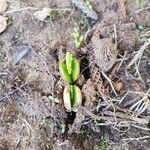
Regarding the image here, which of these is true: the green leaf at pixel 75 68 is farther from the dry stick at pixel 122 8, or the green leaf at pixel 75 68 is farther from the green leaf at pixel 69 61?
the dry stick at pixel 122 8

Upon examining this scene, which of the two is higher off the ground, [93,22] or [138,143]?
[93,22]

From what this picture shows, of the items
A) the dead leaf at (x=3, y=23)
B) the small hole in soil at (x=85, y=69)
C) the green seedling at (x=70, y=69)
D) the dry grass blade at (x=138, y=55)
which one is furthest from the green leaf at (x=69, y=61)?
the dead leaf at (x=3, y=23)

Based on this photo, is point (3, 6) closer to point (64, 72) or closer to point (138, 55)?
point (64, 72)

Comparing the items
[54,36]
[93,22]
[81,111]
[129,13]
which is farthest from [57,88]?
[129,13]

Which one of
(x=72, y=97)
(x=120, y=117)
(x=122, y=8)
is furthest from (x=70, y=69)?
(x=122, y=8)

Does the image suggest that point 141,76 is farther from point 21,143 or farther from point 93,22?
point 21,143

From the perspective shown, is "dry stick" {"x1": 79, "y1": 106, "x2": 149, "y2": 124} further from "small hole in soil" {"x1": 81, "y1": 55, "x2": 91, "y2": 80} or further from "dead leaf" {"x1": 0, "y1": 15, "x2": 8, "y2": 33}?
"dead leaf" {"x1": 0, "y1": 15, "x2": 8, "y2": 33}

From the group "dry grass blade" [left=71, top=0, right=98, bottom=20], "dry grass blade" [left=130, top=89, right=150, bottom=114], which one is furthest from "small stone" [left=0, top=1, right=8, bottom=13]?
"dry grass blade" [left=130, top=89, right=150, bottom=114]
